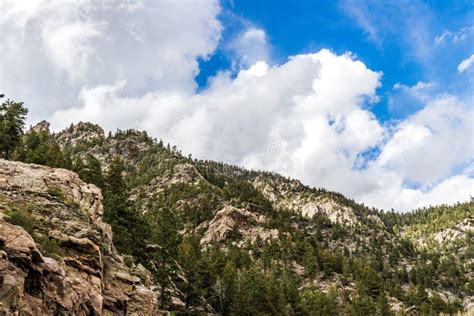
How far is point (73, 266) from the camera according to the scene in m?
26.9

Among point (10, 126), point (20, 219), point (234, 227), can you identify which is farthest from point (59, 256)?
point (234, 227)

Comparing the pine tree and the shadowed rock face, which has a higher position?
the pine tree

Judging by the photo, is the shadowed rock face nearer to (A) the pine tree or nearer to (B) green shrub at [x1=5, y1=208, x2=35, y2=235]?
(B) green shrub at [x1=5, y1=208, x2=35, y2=235]

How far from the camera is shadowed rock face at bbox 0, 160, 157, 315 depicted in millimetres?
20188

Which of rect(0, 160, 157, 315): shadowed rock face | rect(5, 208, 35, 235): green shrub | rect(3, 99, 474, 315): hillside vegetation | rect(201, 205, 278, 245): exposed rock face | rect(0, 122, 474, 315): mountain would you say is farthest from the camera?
rect(201, 205, 278, 245): exposed rock face

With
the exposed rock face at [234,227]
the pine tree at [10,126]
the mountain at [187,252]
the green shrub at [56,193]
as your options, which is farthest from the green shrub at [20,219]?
the exposed rock face at [234,227]

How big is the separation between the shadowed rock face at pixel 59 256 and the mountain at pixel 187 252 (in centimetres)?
10

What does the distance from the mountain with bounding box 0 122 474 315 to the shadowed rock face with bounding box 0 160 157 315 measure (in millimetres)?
95

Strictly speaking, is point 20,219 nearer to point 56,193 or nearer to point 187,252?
point 56,193

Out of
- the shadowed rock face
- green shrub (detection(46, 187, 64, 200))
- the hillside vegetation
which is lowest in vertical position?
the shadowed rock face

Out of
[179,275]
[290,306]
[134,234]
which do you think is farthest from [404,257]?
[134,234]

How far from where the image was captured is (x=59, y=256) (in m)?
25.7

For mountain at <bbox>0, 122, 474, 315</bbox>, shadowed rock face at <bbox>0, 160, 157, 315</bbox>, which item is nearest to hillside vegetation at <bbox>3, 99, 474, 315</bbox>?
mountain at <bbox>0, 122, 474, 315</bbox>

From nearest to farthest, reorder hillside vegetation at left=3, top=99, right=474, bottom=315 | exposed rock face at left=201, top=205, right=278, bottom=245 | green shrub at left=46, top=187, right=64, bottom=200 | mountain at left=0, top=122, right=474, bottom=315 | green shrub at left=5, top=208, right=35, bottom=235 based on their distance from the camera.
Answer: green shrub at left=5, top=208, right=35, bottom=235 < mountain at left=0, top=122, right=474, bottom=315 < green shrub at left=46, top=187, right=64, bottom=200 < hillside vegetation at left=3, top=99, right=474, bottom=315 < exposed rock face at left=201, top=205, right=278, bottom=245
